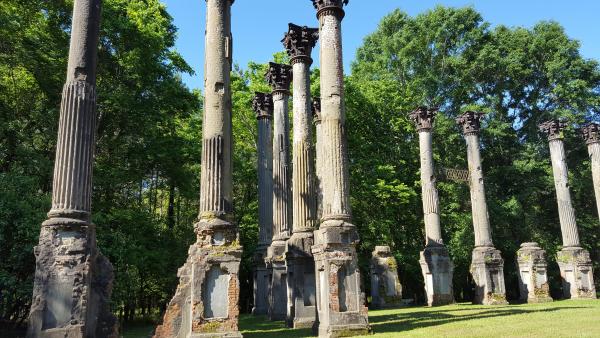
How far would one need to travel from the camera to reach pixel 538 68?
36.9 m

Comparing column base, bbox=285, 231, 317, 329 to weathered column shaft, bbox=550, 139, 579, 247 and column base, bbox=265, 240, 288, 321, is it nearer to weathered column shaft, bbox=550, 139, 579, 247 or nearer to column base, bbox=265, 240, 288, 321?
column base, bbox=265, 240, 288, 321

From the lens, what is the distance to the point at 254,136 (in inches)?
1266

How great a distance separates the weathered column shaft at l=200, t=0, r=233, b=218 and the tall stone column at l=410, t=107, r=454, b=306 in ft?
49.2

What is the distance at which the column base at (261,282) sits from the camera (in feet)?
69.9

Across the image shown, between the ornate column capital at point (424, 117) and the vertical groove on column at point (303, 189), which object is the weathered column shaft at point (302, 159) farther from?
the ornate column capital at point (424, 117)

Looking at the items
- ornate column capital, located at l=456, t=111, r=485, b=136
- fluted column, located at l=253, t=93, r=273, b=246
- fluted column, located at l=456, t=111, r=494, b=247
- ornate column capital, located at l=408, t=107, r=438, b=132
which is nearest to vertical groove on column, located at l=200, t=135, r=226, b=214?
fluted column, located at l=253, t=93, r=273, b=246

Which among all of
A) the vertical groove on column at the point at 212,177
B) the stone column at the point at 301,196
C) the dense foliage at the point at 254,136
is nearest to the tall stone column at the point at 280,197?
the stone column at the point at 301,196

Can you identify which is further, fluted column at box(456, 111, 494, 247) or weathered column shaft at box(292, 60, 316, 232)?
fluted column at box(456, 111, 494, 247)

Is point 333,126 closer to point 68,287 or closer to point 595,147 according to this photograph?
point 68,287

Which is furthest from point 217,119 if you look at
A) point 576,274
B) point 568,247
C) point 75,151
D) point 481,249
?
point 568,247

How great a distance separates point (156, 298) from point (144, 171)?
12.7 m

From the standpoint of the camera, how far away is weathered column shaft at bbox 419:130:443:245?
2545 centimetres

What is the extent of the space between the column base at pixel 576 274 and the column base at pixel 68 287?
2437cm

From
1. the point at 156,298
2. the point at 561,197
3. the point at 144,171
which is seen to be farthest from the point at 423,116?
the point at 156,298
